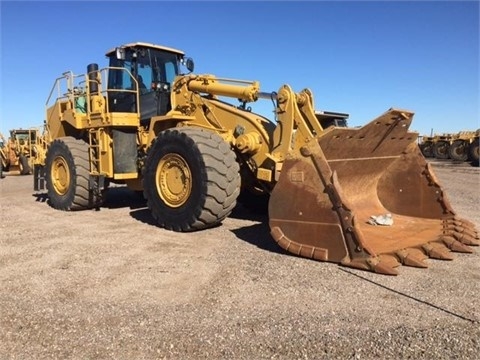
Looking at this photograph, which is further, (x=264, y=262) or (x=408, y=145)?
(x=408, y=145)

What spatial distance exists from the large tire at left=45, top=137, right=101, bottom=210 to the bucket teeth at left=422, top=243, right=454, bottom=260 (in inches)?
233

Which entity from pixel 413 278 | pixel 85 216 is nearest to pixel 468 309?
pixel 413 278

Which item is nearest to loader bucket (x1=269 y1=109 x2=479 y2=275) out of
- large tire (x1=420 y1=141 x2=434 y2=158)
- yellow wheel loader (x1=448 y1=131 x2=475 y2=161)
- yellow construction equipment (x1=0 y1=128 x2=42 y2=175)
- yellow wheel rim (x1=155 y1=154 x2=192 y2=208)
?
yellow wheel rim (x1=155 y1=154 x2=192 y2=208)

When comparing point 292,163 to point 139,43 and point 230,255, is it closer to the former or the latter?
point 230,255

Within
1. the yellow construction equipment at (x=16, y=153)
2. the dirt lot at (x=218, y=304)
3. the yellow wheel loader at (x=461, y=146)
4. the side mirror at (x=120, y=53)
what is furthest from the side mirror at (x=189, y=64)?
the yellow wheel loader at (x=461, y=146)

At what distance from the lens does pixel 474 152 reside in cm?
2689

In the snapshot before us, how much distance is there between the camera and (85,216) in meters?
8.12


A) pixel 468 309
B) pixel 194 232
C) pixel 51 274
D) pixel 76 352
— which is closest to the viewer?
pixel 76 352

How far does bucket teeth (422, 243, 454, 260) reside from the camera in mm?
4902

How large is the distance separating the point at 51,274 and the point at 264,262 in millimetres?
2179

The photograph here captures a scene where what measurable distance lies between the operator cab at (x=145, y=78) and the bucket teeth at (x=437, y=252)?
15.8ft

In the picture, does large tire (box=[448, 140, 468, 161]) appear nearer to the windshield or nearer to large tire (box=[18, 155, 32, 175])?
large tire (box=[18, 155, 32, 175])

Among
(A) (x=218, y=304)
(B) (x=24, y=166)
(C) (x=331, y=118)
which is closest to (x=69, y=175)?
(C) (x=331, y=118)

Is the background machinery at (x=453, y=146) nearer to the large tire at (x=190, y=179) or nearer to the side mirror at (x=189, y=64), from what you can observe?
the side mirror at (x=189, y=64)
